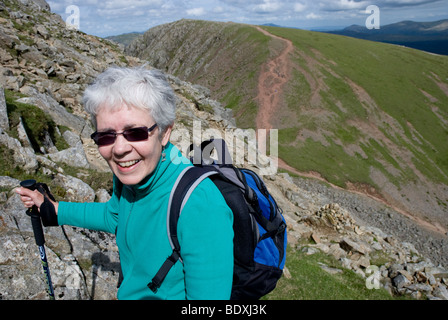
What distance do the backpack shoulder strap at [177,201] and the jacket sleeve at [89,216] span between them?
1409 mm

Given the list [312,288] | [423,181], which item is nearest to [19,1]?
[312,288]

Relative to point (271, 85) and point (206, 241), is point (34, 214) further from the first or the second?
point (271, 85)

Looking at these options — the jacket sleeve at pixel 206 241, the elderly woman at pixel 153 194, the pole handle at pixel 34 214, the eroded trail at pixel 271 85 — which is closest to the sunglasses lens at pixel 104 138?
the elderly woman at pixel 153 194

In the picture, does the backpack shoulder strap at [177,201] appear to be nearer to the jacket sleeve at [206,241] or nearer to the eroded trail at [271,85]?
the jacket sleeve at [206,241]

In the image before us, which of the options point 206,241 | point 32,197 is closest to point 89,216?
point 32,197

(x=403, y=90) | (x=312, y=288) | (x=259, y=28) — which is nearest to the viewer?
(x=312, y=288)

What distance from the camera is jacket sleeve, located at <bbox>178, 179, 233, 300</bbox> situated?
2404 millimetres

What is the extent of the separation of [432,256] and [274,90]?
58.9 metres

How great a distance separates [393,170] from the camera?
62.7 metres

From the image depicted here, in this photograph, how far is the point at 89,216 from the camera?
12.7 ft

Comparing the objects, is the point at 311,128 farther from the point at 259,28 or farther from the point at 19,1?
the point at 259,28

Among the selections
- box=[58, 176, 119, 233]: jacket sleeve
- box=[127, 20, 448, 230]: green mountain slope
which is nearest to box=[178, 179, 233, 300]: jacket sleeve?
box=[58, 176, 119, 233]: jacket sleeve

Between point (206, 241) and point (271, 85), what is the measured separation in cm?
8865

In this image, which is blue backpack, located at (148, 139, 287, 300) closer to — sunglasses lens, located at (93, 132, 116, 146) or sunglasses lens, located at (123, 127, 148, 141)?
sunglasses lens, located at (123, 127, 148, 141)
